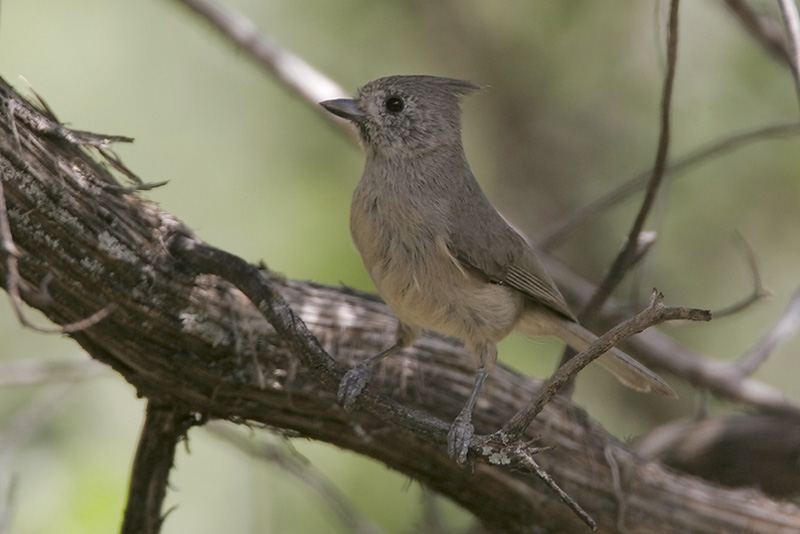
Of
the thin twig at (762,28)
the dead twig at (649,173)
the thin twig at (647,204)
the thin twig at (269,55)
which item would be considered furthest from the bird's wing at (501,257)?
the thin twig at (762,28)

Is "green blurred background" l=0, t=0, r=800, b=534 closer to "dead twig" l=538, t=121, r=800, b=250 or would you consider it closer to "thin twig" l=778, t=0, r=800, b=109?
"dead twig" l=538, t=121, r=800, b=250

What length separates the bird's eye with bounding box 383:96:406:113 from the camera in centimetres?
381

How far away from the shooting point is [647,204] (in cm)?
405

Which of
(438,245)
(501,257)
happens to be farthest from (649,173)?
Answer: (438,245)

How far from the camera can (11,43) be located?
16.8ft

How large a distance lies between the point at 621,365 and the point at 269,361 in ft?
4.64

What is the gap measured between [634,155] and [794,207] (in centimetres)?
113

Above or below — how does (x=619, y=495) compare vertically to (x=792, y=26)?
below

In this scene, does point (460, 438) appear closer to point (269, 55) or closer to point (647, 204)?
point (647, 204)

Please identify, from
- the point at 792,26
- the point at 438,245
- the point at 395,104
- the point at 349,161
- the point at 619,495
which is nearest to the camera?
the point at 792,26

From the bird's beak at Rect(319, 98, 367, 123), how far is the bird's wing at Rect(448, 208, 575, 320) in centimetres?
63

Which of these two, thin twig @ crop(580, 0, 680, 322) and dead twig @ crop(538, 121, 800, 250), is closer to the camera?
thin twig @ crop(580, 0, 680, 322)

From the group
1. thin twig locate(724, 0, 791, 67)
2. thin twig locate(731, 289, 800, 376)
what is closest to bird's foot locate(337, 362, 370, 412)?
thin twig locate(731, 289, 800, 376)

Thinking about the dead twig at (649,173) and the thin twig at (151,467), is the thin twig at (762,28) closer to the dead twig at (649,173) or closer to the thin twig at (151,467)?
the dead twig at (649,173)
